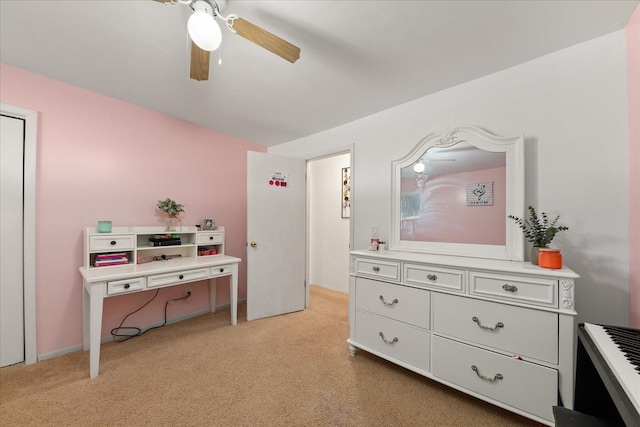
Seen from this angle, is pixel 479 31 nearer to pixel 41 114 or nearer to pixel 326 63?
pixel 326 63

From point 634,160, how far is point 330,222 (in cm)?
333

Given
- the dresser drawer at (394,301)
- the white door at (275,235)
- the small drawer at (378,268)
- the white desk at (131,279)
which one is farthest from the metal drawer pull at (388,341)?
the white desk at (131,279)

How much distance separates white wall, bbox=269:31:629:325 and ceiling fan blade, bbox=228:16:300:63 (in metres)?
1.52

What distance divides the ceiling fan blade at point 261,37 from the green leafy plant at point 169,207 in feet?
6.56

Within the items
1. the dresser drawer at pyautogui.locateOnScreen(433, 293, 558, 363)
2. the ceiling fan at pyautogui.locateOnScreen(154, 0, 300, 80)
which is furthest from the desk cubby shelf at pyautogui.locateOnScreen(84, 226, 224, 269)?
the dresser drawer at pyautogui.locateOnScreen(433, 293, 558, 363)

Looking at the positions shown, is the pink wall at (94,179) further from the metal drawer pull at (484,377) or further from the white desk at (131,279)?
the metal drawer pull at (484,377)

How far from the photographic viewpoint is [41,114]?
209 cm

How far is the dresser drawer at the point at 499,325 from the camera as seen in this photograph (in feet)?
4.48

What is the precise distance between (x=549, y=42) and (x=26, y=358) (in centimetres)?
444

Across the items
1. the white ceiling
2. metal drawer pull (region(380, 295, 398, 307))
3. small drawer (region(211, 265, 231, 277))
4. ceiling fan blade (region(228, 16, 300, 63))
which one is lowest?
metal drawer pull (region(380, 295, 398, 307))

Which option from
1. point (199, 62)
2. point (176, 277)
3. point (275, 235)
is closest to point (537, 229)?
point (199, 62)

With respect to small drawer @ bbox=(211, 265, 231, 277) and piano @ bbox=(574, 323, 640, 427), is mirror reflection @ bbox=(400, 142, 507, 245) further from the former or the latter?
small drawer @ bbox=(211, 265, 231, 277)

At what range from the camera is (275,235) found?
312 cm

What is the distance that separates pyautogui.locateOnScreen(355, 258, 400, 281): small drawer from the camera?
6.38 ft
